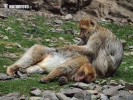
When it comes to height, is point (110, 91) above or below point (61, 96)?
below

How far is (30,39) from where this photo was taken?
49.3 ft

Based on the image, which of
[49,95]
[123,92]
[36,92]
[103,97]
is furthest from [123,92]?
[36,92]

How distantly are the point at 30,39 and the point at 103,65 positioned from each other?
17.5ft

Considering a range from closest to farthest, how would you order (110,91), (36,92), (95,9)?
(36,92) → (110,91) → (95,9)

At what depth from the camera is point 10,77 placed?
8.91 meters

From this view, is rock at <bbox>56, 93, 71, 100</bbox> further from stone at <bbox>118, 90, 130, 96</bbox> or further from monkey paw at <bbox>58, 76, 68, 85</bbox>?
stone at <bbox>118, 90, 130, 96</bbox>

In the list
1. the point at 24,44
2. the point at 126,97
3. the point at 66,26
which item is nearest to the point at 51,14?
the point at 66,26

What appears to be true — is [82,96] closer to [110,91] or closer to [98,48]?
[110,91]

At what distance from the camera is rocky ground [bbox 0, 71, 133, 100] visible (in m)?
7.59

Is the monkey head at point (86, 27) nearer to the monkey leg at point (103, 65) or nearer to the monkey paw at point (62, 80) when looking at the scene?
the monkey leg at point (103, 65)

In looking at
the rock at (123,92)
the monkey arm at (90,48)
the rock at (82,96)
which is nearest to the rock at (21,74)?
the monkey arm at (90,48)

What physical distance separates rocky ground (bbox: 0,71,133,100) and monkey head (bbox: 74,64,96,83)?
0.15 m

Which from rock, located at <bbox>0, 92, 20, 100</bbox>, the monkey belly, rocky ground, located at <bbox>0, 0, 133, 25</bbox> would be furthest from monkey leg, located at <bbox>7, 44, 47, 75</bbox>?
rocky ground, located at <bbox>0, 0, 133, 25</bbox>

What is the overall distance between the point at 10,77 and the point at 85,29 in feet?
7.83
